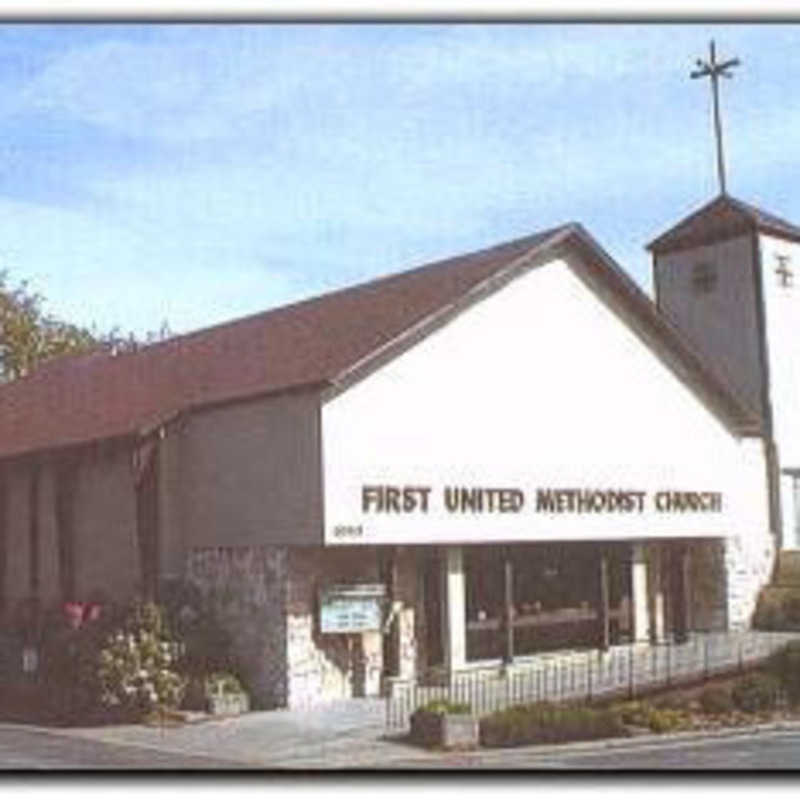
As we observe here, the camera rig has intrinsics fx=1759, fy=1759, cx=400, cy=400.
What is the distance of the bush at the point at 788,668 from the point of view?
12531 mm

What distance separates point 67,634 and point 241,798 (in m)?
5.73

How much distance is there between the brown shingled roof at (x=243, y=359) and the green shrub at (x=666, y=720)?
11.6 ft

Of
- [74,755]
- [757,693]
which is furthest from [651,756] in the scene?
[74,755]

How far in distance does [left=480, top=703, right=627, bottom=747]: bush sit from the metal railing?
0.71ft

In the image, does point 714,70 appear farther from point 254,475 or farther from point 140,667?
point 140,667

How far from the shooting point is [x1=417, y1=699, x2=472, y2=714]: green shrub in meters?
12.1

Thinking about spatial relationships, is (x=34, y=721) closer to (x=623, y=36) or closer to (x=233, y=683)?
(x=233, y=683)

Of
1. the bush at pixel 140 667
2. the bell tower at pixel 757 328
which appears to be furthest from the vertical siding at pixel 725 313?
the bush at pixel 140 667

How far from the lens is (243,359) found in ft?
52.6

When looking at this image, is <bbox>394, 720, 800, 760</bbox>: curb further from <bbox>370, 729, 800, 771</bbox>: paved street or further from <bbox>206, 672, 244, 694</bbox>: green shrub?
<bbox>206, 672, 244, 694</bbox>: green shrub

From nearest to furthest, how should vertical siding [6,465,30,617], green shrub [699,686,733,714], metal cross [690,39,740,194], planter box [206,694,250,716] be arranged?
metal cross [690,39,740,194] → green shrub [699,686,733,714] → planter box [206,694,250,716] → vertical siding [6,465,30,617]

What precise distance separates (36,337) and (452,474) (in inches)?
297

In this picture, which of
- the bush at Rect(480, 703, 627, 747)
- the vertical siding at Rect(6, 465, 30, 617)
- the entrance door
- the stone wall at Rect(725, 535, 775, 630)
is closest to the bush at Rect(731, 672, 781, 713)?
the bush at Rect(480, 703, 627, 747)

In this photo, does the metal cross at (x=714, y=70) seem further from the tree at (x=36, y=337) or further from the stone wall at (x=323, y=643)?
the stone wall at (x=323, y=643)
